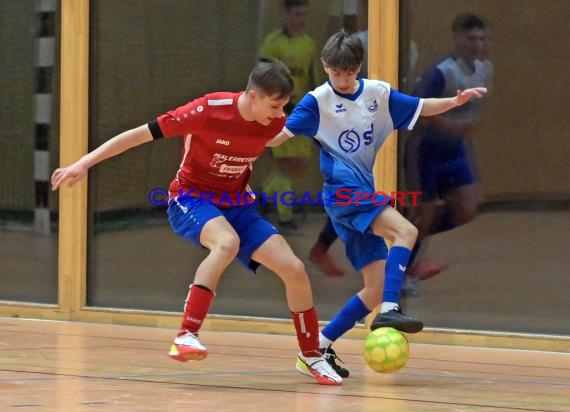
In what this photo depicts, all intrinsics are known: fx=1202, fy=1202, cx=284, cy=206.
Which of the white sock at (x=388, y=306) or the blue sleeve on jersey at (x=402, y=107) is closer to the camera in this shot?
the white sock at (x=388, y=306)

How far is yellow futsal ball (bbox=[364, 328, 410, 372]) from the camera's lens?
212 inches

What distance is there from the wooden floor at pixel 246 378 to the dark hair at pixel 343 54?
148 centimetres

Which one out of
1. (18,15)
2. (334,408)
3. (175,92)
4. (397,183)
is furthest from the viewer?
(18,15)

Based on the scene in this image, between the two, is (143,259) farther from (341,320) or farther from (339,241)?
(341,320)

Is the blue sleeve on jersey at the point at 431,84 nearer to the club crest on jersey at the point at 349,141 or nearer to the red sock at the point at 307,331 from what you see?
the club crest on jersey at the point at 349,141

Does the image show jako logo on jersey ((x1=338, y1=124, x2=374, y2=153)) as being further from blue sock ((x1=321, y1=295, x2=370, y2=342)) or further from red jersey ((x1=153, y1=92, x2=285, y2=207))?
blue sock ((x1=321, y1=295, x2=370, y2=342))

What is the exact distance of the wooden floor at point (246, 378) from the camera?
4707 millimetres

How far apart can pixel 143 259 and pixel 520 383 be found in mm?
3395

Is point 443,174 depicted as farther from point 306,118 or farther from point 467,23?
point 306,118

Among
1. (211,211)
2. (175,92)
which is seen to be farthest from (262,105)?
(175,92)

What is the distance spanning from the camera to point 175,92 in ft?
26.3

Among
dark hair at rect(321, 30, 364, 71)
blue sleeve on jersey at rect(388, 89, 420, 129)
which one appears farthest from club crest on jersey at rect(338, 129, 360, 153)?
dark hair at rect(321, 30, 364, 71)

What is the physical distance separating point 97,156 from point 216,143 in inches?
22.9

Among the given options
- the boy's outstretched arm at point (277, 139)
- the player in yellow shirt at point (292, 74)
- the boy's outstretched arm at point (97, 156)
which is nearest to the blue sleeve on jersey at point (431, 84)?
the player in yellow shirt at point (292, 74)
